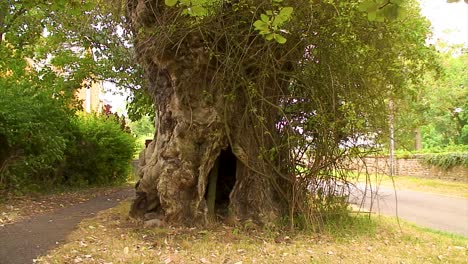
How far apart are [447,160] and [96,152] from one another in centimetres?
1821

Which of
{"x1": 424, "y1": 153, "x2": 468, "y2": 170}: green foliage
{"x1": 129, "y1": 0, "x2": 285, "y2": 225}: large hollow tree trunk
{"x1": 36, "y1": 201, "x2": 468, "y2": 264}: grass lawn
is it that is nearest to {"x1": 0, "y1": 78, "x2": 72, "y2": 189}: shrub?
{"x1": 36, "y1": 201, "x2": 468, "y2": 264}: grass lawn

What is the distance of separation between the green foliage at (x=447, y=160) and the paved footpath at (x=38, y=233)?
18835 millimetres

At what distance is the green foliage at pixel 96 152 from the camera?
14.3 meters

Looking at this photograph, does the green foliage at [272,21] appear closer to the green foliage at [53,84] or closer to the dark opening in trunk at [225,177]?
the dark opening in trunk at [225,177]

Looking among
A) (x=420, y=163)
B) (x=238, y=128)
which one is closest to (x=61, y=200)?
(x=238, y=128)

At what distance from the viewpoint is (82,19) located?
1231 cm

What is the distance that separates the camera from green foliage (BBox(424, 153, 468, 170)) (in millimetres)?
22234

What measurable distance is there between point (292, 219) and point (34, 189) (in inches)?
316

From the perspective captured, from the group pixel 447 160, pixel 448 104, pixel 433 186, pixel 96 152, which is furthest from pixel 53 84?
pixel 448 104

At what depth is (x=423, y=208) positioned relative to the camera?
44.2 feet

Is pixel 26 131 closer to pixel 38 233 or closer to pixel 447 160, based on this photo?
pixel 38 233

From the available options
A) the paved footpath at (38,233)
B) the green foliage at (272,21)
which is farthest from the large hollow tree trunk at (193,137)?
the green foliage at (272,21)

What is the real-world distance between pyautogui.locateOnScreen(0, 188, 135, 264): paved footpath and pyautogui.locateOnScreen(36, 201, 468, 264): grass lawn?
0.22 meters

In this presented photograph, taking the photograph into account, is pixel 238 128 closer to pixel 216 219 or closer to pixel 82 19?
pixel 216 219
